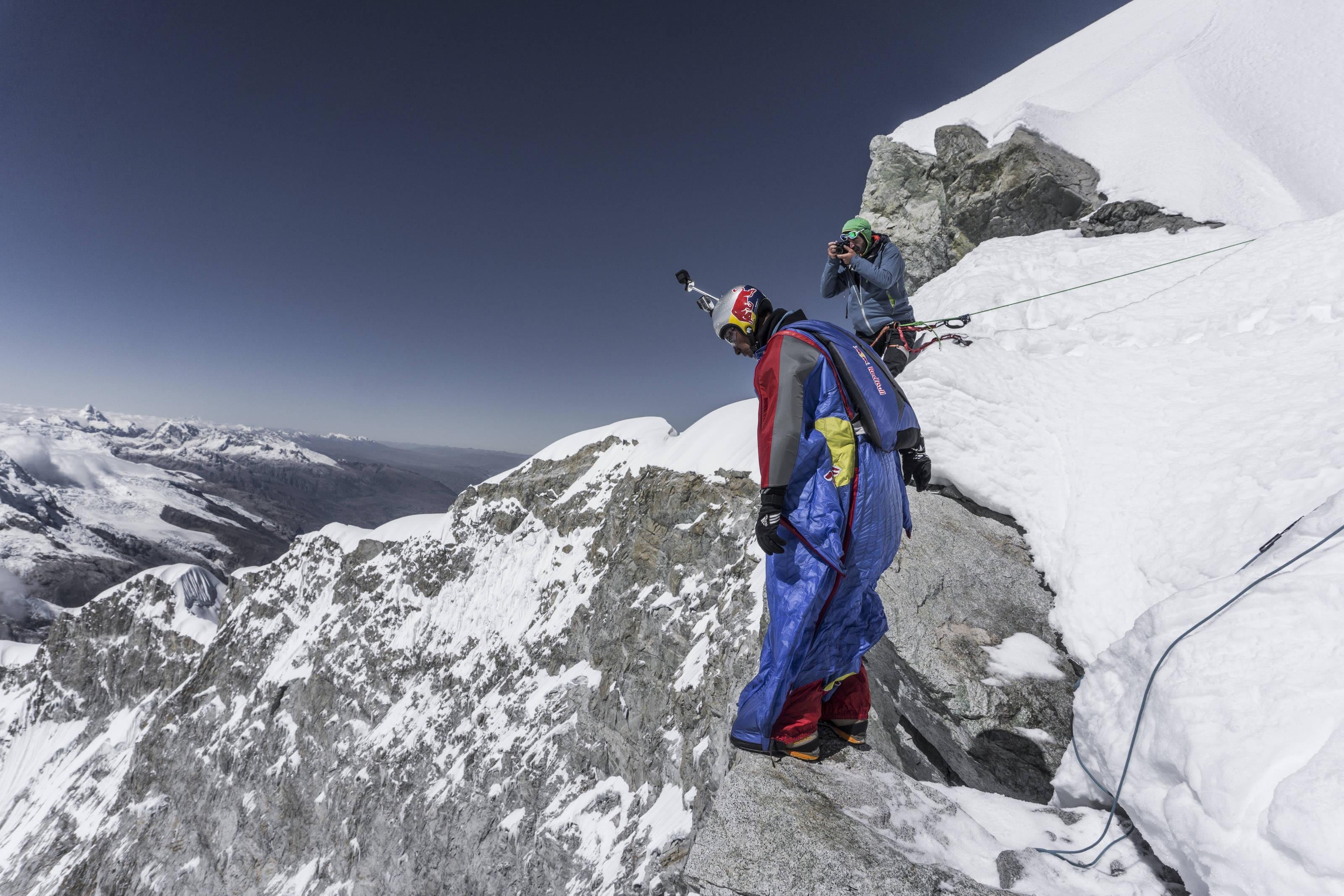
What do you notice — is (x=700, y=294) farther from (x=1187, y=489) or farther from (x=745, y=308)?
(x=1187, y=489)

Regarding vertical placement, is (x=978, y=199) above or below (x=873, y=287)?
above

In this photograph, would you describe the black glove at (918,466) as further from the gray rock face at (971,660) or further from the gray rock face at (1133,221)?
the gray rock face at (1133,221)

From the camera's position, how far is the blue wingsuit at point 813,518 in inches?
149

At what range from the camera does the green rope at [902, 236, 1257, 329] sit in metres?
9.12

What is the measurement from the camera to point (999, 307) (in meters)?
10.1

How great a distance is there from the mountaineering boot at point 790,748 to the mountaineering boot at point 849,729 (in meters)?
0.41

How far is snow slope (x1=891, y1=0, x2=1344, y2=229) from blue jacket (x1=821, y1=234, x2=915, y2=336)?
848 centimetres

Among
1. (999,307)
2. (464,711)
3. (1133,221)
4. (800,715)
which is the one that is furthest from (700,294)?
(464,711)

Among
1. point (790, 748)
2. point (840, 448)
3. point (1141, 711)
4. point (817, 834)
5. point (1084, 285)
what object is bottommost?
point (817, 834)

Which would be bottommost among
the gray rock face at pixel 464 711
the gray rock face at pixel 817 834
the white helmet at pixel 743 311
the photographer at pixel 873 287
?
the gray rock face at pixel 464 711

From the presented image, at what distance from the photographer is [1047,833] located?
3545 millimetres

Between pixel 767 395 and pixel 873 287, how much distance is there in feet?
18.3

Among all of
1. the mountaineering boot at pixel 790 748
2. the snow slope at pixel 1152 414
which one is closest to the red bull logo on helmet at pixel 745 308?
the mountaineering boot at pixel 790 748

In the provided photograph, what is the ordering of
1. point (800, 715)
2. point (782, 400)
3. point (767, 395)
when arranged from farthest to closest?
1. point (800, 715)
2. point (767, 395)
3. point (782, 400)
